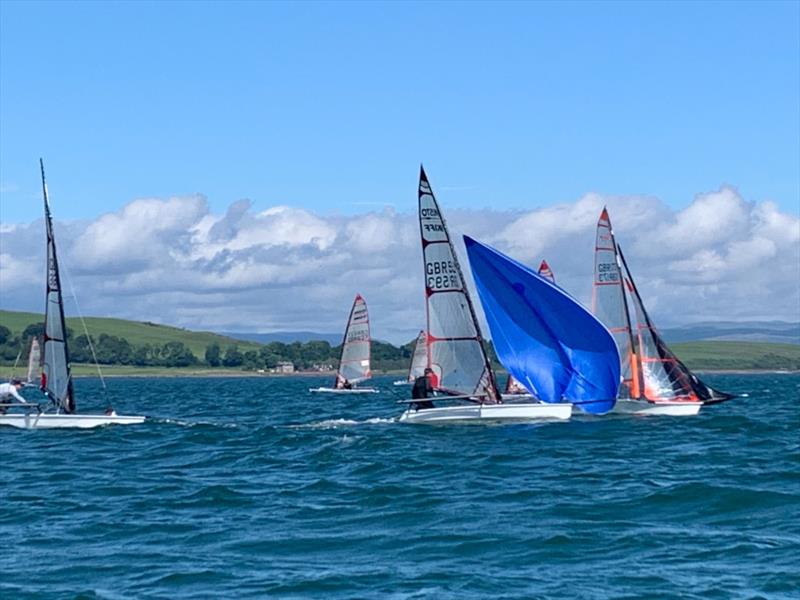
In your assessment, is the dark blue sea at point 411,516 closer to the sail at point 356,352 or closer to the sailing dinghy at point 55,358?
the sailing dinghy at point 55,358

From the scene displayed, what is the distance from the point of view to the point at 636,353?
167ft

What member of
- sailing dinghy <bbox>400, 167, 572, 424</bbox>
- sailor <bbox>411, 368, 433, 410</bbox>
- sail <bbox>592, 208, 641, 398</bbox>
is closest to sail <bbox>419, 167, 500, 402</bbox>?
sailing dinghy <bbox>400, 167, 572, 424</bbox>

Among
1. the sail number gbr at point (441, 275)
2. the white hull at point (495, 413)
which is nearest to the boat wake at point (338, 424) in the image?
the white hull at point (495, 413)

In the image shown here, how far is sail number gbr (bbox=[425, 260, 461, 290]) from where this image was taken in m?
43.1

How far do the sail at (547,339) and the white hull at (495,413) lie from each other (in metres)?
1.82

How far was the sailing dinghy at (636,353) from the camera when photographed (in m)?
49.2

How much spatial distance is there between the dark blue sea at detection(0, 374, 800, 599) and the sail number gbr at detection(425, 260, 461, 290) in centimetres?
514

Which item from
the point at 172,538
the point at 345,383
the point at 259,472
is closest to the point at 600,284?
the point at 259,472

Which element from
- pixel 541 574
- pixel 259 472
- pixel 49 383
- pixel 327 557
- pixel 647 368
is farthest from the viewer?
pixel 647 368

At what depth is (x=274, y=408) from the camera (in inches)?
2645

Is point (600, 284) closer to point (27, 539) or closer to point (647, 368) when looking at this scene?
point (647, 368)

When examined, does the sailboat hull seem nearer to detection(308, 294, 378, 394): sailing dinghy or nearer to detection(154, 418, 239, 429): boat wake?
detection(154, 418, 239, 429): boat wake

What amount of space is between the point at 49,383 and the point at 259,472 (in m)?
17.3

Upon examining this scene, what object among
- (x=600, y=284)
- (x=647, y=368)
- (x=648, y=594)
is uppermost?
(x=600, y=284)
